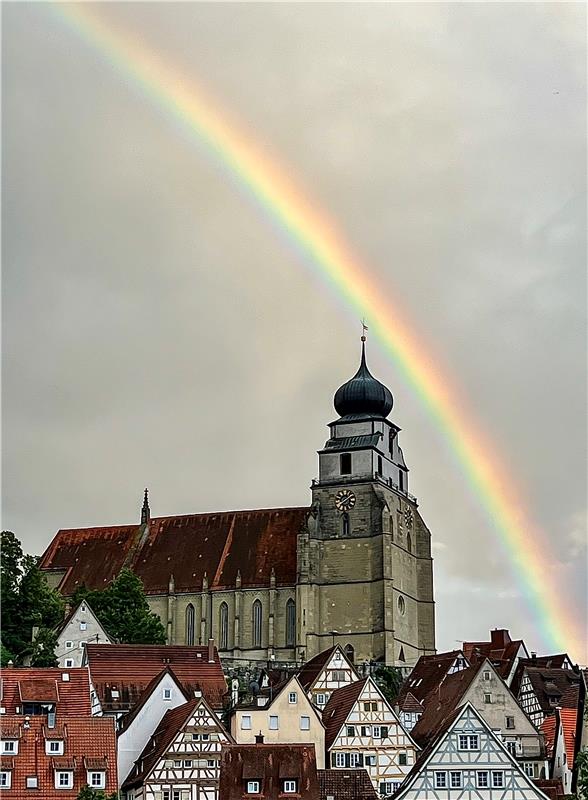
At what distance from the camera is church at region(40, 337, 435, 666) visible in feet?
483

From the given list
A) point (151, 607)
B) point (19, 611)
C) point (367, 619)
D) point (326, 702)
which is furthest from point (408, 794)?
point (151, 607)

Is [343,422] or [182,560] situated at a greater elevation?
[343,422]

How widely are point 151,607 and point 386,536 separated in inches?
1018

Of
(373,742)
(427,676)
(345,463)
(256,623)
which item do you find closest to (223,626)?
(256,623)

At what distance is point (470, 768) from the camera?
7706 centimetres

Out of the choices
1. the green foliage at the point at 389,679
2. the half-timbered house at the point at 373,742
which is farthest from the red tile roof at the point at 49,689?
the green foliage at the point at 389,679

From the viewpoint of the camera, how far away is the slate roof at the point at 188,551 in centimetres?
15488

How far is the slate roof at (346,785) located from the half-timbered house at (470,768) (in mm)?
2192

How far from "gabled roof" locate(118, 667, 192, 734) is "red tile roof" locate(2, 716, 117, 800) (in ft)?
16.2

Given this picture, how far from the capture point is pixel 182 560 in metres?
159

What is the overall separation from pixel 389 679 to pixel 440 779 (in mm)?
54221

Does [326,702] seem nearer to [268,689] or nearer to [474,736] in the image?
[268,689]

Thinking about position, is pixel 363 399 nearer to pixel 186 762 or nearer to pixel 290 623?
pixel 290 623

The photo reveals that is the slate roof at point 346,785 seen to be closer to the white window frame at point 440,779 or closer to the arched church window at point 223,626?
the white window frame at point 440,779
